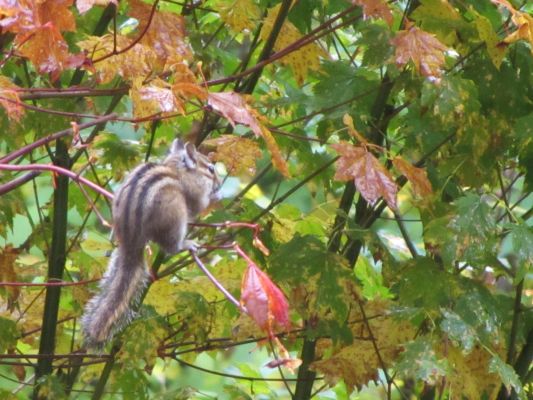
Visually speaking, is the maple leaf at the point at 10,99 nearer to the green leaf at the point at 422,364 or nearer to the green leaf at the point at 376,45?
the green leaf at the point at 376,45

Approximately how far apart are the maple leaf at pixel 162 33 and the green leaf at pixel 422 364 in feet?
2.98

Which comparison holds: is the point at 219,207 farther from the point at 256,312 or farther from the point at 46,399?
the point at 256,312

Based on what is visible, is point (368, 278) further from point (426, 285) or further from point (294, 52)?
point (294, 52)

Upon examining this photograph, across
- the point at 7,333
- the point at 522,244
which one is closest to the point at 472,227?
the point at 522,244

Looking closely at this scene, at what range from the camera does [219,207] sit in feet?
10.3

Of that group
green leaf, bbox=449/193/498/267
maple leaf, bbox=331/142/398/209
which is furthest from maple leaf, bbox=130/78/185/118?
green leaf, bbox=449/193/498/267

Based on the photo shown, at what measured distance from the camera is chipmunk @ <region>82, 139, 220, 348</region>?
7.01 feet

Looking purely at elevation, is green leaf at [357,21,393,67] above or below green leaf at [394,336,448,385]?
above

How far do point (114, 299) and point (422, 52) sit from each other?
0.91 metres

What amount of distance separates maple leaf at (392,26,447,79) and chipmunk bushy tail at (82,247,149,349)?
766 millimetres

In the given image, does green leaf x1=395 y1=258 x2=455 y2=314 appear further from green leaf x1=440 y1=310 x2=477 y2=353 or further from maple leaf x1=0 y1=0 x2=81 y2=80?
maple leaf x1=0 y1=0 x2=81 y2=80

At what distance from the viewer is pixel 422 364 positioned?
241cm

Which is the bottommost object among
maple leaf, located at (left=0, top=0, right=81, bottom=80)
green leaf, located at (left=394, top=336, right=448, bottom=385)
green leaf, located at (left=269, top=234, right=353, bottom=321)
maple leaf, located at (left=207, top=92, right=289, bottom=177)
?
green leaf, located at (left=394, top=336, right=448, bottom=385)

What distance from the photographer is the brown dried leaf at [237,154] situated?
245 centimetres
